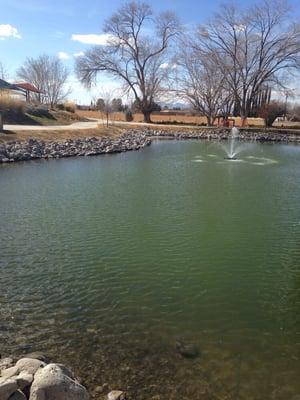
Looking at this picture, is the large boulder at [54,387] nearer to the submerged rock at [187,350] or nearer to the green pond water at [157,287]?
the green pond water at [157,287]

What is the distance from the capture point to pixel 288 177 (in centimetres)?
1908

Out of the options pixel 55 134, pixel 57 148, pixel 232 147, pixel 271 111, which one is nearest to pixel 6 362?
pixel 57 148

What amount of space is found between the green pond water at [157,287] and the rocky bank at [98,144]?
8701 millimetres

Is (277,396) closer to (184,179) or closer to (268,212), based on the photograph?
(268,212)

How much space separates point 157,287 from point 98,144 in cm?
2254

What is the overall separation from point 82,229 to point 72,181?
677 centimetres

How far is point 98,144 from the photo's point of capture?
28.9 m

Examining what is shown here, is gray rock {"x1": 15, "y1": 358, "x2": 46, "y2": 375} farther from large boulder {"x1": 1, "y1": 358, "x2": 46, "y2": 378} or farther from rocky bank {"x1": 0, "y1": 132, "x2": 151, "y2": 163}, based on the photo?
rocky bank {"x1": 0, "y1": 132, "x2": 151, "y2": 163}

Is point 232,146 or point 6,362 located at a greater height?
point 232,146

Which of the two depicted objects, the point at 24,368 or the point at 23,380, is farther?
the point at 24,368

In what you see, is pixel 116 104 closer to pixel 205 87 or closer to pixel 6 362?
pixel 205 87

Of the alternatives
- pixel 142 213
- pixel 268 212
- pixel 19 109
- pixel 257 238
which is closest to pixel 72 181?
pixel 142 213

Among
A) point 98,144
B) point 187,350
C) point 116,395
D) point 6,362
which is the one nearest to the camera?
point 116,395

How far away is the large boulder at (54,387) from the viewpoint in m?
3.79
